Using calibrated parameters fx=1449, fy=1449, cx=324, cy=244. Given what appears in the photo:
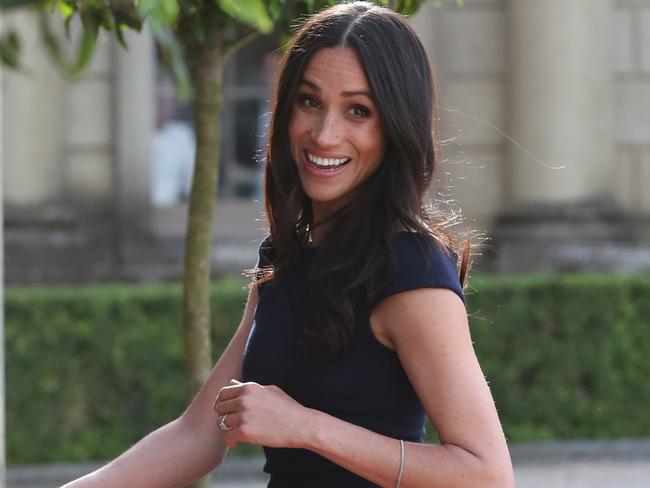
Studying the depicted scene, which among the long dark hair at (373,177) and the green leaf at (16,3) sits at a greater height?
the green leaf at (16,3)

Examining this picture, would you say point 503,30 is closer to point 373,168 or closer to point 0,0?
point 0,0

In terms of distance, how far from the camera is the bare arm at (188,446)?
2936 mm

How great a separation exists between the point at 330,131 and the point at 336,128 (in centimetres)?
1

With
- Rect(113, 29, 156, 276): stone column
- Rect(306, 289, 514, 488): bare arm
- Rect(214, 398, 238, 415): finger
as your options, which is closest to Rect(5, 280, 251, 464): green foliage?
Rect(113, 29, 156, 276): stone column

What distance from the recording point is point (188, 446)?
9.78 feet

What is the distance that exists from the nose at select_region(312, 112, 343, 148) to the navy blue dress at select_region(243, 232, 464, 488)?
0.70ft

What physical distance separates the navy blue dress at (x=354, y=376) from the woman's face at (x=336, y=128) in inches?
6.9

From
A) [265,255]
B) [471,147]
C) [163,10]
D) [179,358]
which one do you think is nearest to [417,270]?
[265,255]

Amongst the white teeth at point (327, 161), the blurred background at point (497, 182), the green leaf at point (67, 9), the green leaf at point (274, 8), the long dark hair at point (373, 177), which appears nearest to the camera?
the long dark hair at point (373, 177)

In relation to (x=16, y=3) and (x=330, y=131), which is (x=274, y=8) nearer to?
(x=330, y=131)

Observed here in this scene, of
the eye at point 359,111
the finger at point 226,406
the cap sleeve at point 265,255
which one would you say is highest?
the eye at point 359,111

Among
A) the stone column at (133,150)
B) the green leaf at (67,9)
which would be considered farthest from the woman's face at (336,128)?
the stone column at (133,150)

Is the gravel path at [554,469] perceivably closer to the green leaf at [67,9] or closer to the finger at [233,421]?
the green leaf at [67,9]

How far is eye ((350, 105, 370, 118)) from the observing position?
2.69 m
